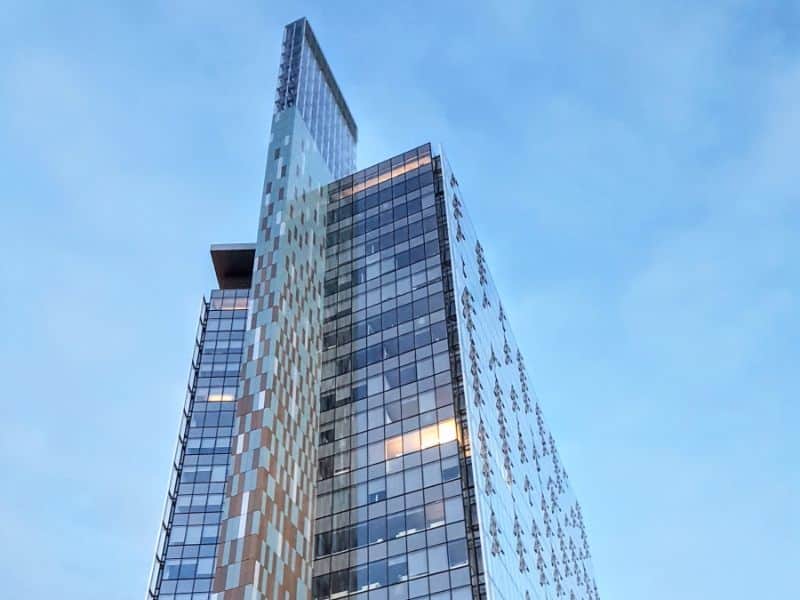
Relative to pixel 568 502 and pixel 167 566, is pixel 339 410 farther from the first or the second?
pixel 568 502

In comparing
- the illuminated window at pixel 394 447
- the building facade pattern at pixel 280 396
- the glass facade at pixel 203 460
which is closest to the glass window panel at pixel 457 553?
the illuminated window at pixel 394 447

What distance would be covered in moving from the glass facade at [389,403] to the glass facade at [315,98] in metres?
7.69

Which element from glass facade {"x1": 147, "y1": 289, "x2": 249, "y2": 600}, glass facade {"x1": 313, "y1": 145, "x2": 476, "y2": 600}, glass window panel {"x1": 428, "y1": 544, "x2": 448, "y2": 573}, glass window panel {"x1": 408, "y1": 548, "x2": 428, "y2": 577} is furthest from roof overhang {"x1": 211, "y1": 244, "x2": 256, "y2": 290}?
glass window panel {"x1": 428, "y1": 544, "x2": 448, "y2": 573}

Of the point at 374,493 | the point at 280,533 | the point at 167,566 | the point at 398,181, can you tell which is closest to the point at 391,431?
the point at 374,493

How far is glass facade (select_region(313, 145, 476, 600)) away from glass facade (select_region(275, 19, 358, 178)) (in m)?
7.69

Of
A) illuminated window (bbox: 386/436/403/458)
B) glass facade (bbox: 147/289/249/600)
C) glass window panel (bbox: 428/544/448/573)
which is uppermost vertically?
glass facade (bbox: 147/289/249/600)

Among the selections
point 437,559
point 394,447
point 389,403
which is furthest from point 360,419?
point 437,559

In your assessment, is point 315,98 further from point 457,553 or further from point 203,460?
point 457,553

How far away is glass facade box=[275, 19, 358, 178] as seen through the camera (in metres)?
109

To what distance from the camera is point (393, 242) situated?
98.2 m

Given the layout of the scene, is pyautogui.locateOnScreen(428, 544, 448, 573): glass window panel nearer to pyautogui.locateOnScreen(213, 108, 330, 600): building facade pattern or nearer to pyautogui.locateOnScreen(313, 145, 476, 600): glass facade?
pyautogui.locateOnScreen(313, 145, 476, 600): glass facade

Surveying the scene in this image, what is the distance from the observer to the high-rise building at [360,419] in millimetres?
71562

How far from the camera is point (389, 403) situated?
8350 centimetres

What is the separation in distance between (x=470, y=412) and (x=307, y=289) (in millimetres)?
23547
